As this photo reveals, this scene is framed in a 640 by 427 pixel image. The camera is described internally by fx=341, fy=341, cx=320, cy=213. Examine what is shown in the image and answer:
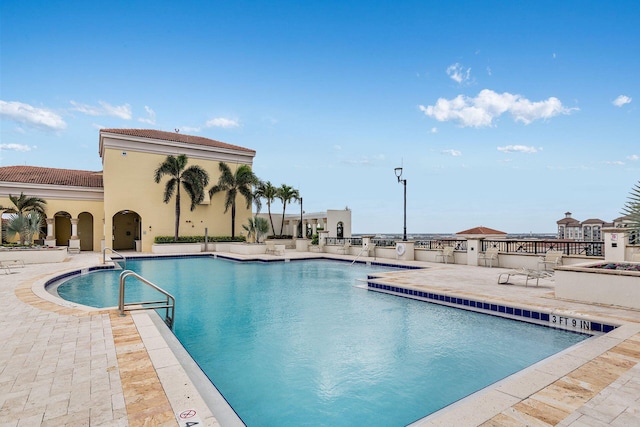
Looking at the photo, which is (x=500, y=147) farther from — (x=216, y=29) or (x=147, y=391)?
(x=147, y=391)

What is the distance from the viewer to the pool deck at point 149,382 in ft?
8.66

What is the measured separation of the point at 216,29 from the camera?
14672 millimetres

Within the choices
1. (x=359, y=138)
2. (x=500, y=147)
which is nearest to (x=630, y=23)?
(x=500, y=147)

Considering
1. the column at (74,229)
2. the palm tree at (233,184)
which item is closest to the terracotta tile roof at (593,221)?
the palm tree at (233,184)

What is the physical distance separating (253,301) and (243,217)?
19649mm

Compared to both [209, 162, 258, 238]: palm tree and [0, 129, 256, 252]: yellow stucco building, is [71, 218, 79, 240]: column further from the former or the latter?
[209, 162, 258, 238]: palm tree

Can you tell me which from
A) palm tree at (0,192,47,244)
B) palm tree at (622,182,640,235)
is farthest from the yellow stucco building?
palm tree at (622,182,640,235)

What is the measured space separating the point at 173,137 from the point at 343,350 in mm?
24813

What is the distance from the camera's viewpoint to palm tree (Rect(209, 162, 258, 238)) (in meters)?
25.8

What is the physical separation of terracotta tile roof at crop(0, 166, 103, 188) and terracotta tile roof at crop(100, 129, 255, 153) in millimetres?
4446

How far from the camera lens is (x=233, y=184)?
85.5ft

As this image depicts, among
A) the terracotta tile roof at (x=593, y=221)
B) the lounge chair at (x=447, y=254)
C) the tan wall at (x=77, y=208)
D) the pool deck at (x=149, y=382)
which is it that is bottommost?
the pool deck at (x=149, y=382)

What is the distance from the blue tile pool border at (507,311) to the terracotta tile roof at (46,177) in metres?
24.3

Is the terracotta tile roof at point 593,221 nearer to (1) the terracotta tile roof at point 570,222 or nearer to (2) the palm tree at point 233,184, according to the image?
(1) the terracotta tile roof at point 570,222
